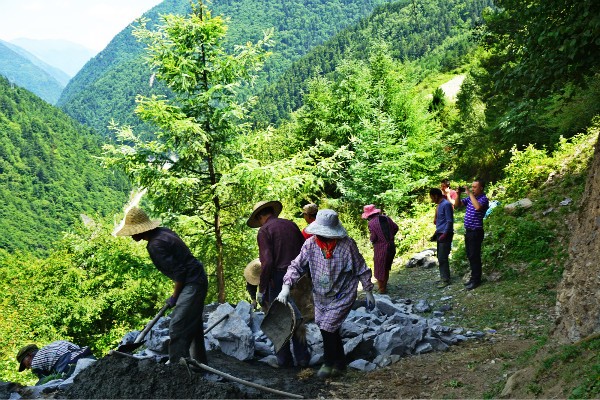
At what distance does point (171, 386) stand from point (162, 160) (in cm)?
861

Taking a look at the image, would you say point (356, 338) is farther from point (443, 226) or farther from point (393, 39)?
point (393, 39)

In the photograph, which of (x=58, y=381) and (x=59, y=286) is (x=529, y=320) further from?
(x=59, y=286)

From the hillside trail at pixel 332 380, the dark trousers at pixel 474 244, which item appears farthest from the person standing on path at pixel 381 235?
the hillside trail at pixel 332 380

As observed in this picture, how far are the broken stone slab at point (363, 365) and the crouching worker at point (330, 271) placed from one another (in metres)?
0.46

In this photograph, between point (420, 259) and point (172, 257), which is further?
point (420, 259)

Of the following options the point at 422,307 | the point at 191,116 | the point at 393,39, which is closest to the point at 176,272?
the point at 422,307

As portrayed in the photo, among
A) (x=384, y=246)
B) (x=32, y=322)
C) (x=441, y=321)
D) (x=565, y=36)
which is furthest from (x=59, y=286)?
(x=565, y=36)

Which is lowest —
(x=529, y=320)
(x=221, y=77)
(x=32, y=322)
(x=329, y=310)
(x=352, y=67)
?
(x=32, y=322)

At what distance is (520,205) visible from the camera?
1177cm

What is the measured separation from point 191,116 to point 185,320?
26.7ft

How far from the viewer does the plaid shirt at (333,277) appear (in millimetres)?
5898

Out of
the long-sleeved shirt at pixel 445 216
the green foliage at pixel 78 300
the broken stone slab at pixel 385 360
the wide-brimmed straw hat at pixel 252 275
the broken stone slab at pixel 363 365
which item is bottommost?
the green foliage at pixel 78 300

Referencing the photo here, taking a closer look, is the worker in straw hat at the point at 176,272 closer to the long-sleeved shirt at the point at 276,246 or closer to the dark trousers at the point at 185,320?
the dark trousers at the point at 185,320

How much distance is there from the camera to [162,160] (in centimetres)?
1310
